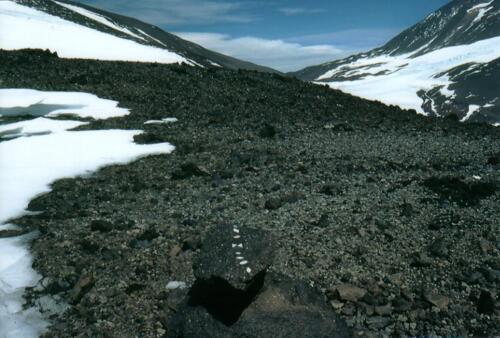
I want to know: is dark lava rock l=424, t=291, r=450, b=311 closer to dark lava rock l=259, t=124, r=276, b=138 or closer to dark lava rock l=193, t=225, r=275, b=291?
dark lava rock l=193, t=225, r=275, b=291

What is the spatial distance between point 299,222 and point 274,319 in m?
3.50

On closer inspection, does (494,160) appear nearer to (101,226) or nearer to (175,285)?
(175,285)

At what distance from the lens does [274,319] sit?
6.52m

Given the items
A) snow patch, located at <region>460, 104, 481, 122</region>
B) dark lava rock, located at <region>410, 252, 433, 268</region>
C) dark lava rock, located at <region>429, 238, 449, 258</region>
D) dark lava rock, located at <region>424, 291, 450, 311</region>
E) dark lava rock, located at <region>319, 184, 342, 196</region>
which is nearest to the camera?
dark lava rock, located at <region>424, 291, 450, 311</region>

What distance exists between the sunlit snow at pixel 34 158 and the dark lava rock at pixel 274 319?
8.14ft

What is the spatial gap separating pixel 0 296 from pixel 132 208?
153 inches

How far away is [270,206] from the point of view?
10578 millimetres

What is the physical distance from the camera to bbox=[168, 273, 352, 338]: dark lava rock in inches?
251

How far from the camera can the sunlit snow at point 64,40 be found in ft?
155

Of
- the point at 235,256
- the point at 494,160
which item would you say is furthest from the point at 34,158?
the point at 494,160

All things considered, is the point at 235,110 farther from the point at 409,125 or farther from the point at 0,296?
the point at 0,296

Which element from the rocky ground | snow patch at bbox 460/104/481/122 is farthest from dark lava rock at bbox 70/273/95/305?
snow patch at bbox 460/104/481/122

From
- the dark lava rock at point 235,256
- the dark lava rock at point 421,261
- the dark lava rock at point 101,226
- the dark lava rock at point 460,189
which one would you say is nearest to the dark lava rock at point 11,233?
the dark lava rock at point 101,226

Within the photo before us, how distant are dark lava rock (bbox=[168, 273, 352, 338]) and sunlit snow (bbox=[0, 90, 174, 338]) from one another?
248 cm
